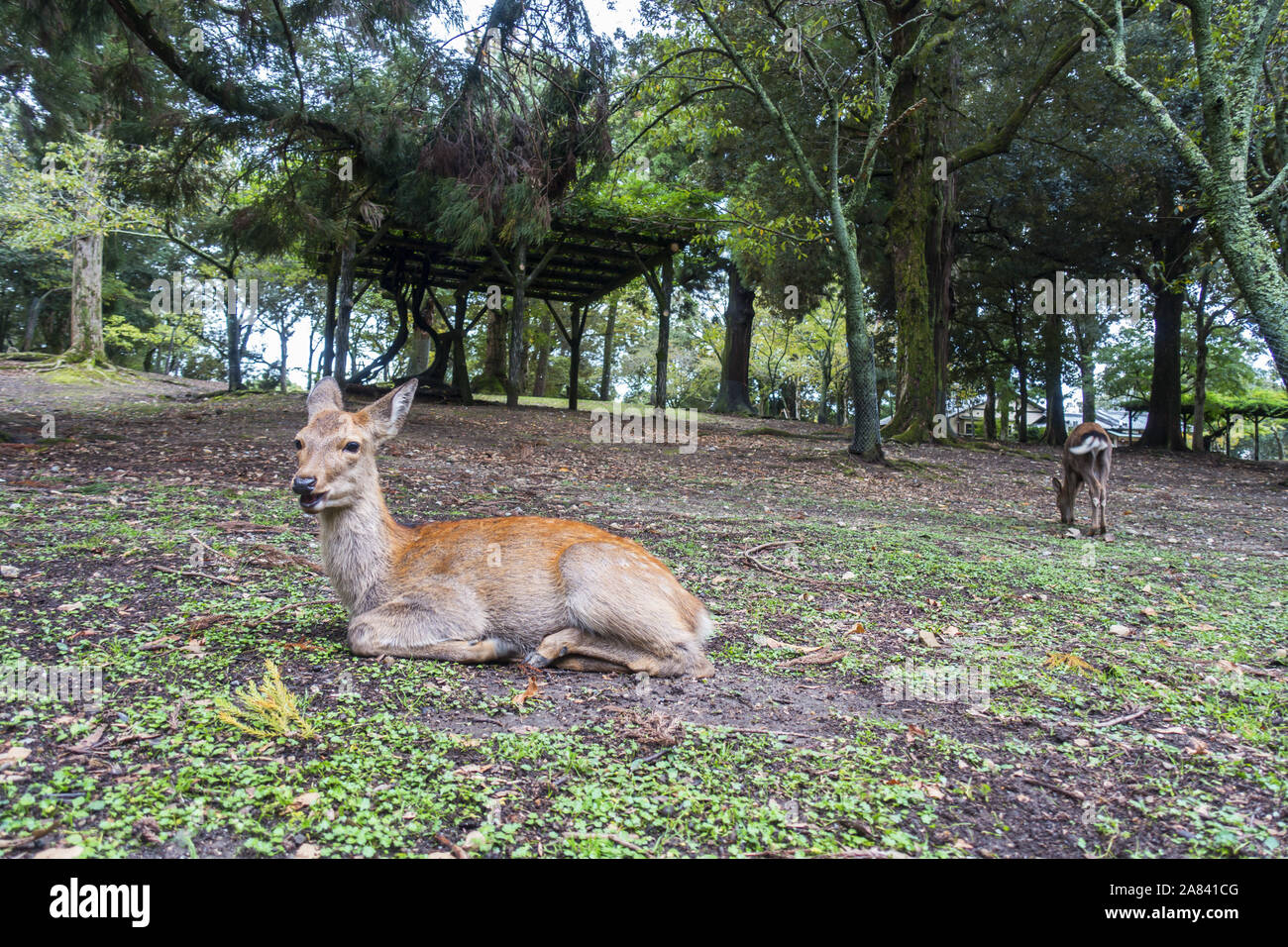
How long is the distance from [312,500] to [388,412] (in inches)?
23.5

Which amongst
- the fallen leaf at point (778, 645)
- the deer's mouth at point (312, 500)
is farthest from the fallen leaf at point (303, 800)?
the fallen leaf at point (778, 645)

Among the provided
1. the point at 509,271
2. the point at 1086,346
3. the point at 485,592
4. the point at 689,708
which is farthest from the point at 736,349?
the point at 689,708

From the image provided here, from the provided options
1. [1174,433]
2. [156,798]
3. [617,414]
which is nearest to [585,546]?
→ [156,798]

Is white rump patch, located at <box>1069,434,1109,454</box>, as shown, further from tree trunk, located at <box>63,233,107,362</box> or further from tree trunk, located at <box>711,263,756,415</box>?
tree trunk, located at <box>63,233,107,362</box>

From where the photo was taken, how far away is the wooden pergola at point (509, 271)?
56.6 feet

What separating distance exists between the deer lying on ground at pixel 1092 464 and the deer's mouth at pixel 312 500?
274 inches

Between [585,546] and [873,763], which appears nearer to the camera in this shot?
[873,763]

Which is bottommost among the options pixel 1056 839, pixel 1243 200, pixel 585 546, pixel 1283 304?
pixel 1056 839

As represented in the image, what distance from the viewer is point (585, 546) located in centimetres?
355

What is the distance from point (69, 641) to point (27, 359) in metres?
26.3

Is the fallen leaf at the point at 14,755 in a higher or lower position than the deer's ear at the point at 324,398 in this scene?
lower

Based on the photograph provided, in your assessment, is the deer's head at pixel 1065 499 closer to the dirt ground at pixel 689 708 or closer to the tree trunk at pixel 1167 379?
the dirt ground at pixel 689 708

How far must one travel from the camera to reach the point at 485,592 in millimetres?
3479

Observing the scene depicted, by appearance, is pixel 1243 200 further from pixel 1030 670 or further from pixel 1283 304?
pixel 1030 670
